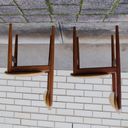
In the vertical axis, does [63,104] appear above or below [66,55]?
below

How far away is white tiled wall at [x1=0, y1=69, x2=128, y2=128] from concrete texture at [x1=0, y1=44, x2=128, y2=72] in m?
0.27

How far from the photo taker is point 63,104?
12.0 ft

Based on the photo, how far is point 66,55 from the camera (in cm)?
344

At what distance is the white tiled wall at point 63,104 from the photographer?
11.7ft

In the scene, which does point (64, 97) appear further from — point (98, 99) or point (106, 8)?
point (106, 8)

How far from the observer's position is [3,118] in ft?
12.3

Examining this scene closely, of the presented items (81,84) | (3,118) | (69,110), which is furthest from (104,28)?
(3,118)

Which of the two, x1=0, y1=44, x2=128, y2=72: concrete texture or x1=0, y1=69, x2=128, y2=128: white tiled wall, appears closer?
x1=0, y1=44, x2=128, y2=72: concrete texture

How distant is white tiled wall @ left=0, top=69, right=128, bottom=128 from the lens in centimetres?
357

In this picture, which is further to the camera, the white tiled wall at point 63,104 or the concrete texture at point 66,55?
the white tiled wall at point 63,104

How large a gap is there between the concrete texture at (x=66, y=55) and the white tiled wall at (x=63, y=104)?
27cm

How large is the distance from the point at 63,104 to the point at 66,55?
798 millimetres

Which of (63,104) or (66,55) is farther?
(63,104)

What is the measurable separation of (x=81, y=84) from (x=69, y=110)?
449 millimetres
